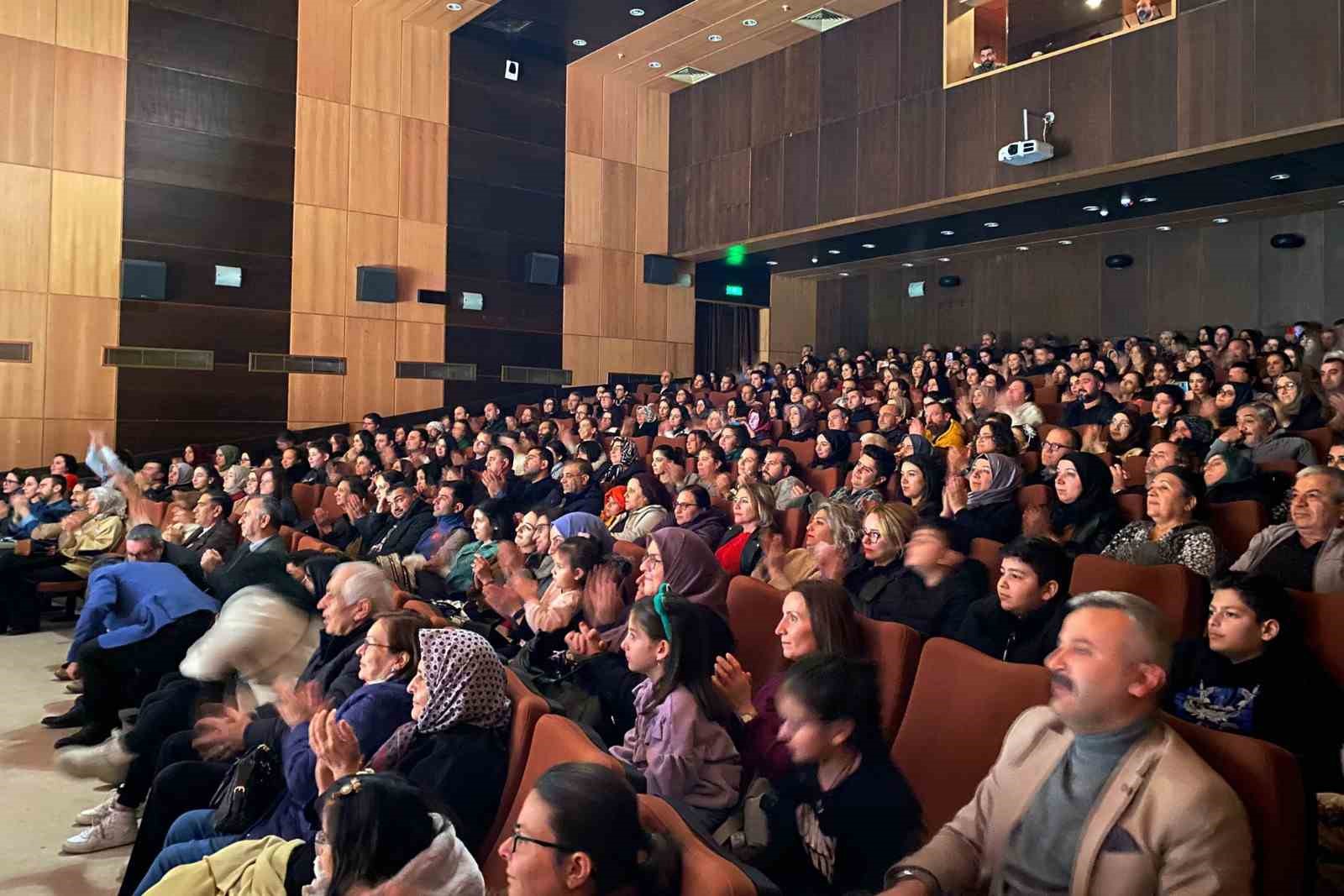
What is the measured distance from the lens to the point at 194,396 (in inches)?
365

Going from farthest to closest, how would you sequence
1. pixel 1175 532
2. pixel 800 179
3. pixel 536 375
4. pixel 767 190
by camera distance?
pixel 536 375
pixel 767 190
pixel 800 179
pixel 1175 532

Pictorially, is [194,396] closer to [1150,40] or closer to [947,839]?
[1150,40]

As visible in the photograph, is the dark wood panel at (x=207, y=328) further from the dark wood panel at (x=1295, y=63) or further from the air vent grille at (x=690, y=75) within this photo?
the dark wood panel at (x=1295, y=63)

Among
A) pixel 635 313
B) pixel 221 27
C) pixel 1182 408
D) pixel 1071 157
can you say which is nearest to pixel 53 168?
pixel 221 27

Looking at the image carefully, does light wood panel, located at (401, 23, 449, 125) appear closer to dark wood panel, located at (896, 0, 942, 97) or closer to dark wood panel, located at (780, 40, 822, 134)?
dark wood panel, located at (780, 40, 822, 134)

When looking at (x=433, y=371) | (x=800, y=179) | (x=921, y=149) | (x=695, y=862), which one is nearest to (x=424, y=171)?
(x=433, y=371)

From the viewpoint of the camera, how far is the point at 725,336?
511 inches

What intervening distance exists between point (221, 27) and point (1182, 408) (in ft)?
29.2

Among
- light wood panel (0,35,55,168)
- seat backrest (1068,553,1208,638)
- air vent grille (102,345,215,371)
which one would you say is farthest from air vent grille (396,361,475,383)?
seat backrest (1068,553,1208,638)

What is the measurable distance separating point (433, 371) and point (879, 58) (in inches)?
218

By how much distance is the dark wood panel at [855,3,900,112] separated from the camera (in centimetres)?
905

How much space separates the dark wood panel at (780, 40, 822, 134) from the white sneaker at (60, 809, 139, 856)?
883 cm

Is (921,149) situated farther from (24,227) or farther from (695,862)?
(695,862)

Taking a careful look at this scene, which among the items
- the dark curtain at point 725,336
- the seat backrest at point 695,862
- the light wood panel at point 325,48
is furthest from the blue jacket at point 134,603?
the dark curtain at point 725,336
